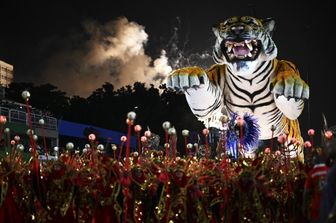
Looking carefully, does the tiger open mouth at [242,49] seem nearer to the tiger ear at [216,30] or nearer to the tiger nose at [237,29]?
the tiger nose at [237,29]

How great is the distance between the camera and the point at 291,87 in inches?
301

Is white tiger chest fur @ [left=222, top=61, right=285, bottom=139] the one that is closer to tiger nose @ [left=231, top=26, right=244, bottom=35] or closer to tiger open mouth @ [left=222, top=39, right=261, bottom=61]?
tiger open mouth @ [left=222, top=39, right=261, bottom=61]

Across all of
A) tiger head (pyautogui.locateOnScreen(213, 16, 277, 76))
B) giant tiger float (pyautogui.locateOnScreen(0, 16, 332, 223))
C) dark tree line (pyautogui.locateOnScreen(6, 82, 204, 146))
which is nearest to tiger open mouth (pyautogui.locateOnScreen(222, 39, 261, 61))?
tiger head (pyautogui.locateOnScreen(213, 16, 277, 76))

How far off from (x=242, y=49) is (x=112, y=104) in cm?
2363

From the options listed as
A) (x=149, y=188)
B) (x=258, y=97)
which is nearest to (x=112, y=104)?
(x=258, y=97)

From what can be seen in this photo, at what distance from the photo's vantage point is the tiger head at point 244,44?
8109mm

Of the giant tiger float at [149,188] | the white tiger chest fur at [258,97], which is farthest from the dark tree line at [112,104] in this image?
the giant tiger float at [149,188]

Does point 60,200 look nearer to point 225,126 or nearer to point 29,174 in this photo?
point 29,174

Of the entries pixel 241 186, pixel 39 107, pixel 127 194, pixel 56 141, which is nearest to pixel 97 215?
pixel 127 194

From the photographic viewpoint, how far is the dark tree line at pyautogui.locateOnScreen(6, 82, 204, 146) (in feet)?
95.0

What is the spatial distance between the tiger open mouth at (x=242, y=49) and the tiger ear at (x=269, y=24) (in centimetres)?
33

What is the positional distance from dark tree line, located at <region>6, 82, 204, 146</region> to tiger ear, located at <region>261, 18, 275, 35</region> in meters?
19.1

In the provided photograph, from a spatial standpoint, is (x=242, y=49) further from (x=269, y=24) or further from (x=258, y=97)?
(x=258, y=97)

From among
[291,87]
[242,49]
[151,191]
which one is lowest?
[151,191]
